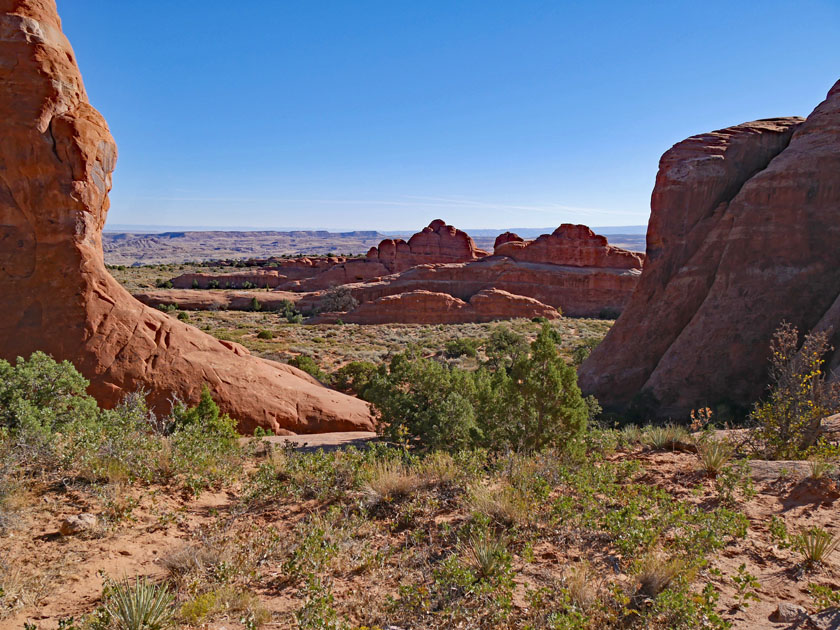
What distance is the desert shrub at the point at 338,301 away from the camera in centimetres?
4928

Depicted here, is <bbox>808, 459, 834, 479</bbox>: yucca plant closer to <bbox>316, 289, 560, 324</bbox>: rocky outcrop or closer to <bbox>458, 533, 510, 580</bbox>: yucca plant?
<bbox>458, 533, 510, 580</bbox>: yucca plant

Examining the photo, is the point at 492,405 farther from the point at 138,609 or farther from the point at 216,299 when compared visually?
the point at 216,299

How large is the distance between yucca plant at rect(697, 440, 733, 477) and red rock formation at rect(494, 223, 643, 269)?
50147 millimetres

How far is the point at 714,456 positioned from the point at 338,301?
45.7 m

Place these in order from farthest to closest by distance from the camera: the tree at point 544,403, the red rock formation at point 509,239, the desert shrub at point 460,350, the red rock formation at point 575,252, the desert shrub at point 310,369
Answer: the red rock formation at point 509,239, the red rock formation at point 575,252, the desert shrub at point 460,350, the desert shrub at point 310,369, the tree at point 544,403

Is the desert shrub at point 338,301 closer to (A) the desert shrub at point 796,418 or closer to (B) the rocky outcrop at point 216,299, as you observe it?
(B) the rocky outcrop at point 216,299

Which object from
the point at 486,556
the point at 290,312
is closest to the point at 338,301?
the point at 290,312

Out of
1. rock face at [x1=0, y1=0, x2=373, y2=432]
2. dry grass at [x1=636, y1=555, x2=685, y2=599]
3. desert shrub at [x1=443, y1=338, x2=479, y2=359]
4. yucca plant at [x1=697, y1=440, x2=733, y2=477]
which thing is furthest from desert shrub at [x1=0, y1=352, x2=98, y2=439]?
desert shrub at [x1=443, y1=338, x2=479, y2=359]

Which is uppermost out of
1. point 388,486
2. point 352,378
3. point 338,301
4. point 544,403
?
point 544,403

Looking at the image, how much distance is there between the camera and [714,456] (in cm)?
597

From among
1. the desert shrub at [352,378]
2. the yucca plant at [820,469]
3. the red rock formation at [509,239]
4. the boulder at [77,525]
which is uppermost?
the red rock formation at [509,239]

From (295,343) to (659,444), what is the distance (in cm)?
2699

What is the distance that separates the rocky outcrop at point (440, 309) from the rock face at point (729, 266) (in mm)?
28741

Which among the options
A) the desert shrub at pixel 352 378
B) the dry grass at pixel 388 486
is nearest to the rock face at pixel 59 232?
the dry grass at pixel 388 486
